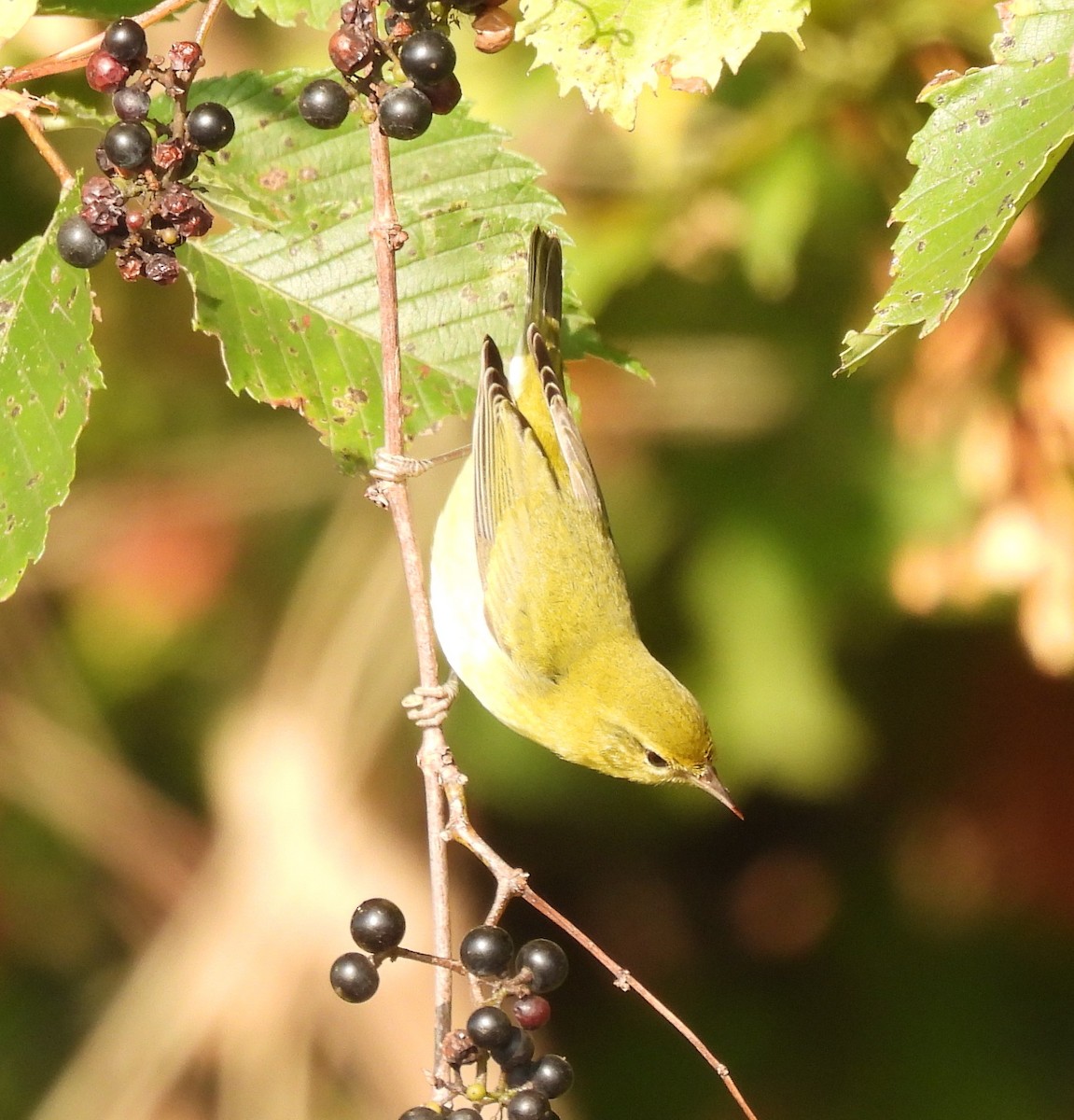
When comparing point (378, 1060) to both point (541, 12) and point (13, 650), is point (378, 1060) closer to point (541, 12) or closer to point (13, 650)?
point (13, 650)

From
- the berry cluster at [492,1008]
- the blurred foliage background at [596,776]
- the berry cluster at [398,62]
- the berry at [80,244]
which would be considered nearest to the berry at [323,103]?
the berry cluster at [398,62]

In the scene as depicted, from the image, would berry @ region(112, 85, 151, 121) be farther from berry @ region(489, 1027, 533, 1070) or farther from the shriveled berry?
berry @ region(489, 1027, 533, 1070)

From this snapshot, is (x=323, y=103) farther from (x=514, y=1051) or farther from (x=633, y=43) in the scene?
(x=514, y=1051)

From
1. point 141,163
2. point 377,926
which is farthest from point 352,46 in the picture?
point 377,926

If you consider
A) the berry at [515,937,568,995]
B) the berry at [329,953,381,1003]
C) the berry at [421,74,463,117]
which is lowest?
the berry at [515,937,568,995]

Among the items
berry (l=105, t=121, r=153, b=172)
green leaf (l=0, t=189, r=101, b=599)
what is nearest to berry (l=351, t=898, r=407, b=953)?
green leaf (l=0, t=189, r=101, b=599)

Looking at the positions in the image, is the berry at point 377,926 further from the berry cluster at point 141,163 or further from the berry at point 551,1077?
the berry cluster at point 141,163
